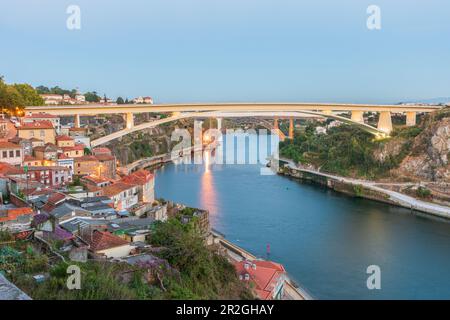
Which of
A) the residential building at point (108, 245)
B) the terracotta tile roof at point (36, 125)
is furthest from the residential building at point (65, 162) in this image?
the residential building at point (108, 245)

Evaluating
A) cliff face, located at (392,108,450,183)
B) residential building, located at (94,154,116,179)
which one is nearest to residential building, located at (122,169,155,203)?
residential building, located at (94,154,116,179)

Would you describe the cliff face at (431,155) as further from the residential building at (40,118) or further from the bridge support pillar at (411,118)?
the residential building at (40,118)

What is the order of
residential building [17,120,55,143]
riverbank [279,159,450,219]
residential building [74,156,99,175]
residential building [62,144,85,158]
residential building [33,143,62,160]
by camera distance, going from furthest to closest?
riverbank [279,159,450,219] → residential building [17,120,55,143] → residential building [62,144,85,158] → residential building [74,156,99,175] → residential building [33,143,62,160]

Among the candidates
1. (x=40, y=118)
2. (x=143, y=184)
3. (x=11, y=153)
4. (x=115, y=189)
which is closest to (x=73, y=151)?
(x=11, y=153)

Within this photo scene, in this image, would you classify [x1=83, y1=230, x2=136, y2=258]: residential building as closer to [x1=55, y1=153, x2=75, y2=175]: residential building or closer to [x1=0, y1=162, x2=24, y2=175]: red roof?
[x1=0, y1=162, x2=24, y2=175]: red roof

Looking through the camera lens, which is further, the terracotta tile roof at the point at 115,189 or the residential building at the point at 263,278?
the terracotta tile roof at the point at 115,189
